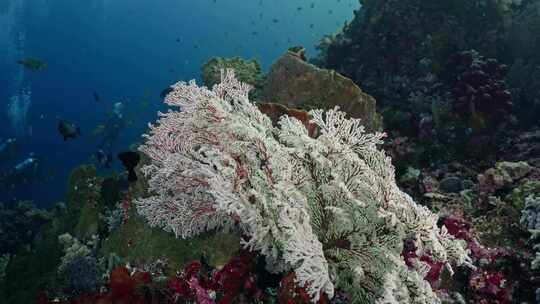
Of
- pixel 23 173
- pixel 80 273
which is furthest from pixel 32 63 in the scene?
pixel 80 273

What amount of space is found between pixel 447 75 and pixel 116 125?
82.0 feet

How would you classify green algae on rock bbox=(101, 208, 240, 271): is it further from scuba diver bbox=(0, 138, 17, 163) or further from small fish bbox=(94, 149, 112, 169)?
scuba diver bbox=(0, 138, 17, 163)

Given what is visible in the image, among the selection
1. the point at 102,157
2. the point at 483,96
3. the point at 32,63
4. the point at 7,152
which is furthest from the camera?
the point at 7,152

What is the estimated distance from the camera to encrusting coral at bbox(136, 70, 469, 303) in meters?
3.25

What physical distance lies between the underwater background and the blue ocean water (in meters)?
38.8

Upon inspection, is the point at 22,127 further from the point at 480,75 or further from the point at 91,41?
the point at 480,75

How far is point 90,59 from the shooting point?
8269cm

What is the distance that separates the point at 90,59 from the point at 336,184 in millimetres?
89614

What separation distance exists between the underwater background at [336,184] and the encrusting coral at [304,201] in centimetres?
2

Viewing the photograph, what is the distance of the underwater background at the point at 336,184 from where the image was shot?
3.50 meters

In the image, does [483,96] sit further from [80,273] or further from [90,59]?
[90,59]

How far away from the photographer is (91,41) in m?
84.9

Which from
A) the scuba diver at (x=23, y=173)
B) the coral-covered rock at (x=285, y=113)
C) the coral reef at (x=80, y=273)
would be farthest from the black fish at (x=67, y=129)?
the scuba diver at (x=23, y=173)

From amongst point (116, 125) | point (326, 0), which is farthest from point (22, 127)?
point (326, 0)
